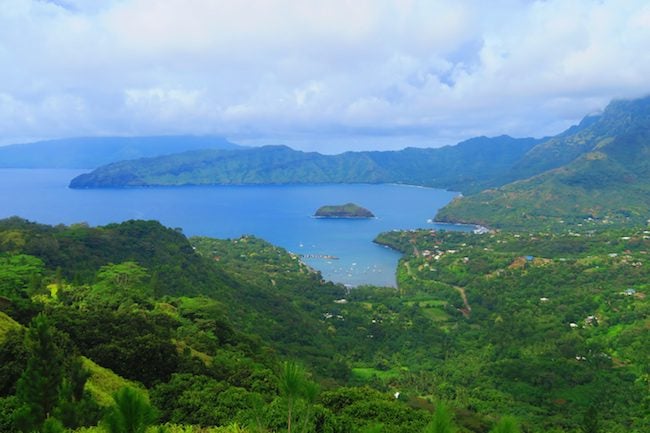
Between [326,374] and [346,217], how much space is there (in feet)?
332

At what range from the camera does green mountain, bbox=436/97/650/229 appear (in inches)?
4375

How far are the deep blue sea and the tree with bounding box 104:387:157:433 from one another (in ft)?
212

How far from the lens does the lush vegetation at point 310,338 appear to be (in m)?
10.0

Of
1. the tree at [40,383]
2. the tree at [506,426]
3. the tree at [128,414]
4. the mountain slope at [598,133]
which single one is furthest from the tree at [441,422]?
the mountain slope at [598,133]

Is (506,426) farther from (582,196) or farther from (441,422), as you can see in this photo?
(582,196)

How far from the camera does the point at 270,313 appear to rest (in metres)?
43.2

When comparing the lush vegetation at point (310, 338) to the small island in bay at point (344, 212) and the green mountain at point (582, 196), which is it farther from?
the small island in bay at point (344, 212)

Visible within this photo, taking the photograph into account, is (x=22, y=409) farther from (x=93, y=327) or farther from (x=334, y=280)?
(x=334, y=280)

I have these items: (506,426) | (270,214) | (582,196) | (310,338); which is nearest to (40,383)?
(506,426)

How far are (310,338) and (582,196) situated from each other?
340ft

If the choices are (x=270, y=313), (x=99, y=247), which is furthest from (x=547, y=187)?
(x=99, y=247)

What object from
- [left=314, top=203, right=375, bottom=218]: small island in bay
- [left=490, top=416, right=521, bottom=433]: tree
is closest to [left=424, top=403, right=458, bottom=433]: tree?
[left=490, top=416, right=521, bottom=433]: tree

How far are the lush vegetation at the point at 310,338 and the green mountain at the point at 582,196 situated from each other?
36.3 m

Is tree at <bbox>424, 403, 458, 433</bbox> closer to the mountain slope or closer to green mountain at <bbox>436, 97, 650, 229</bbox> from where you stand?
green mountain at <bbox>436, 97, 650, 229</bbox>
